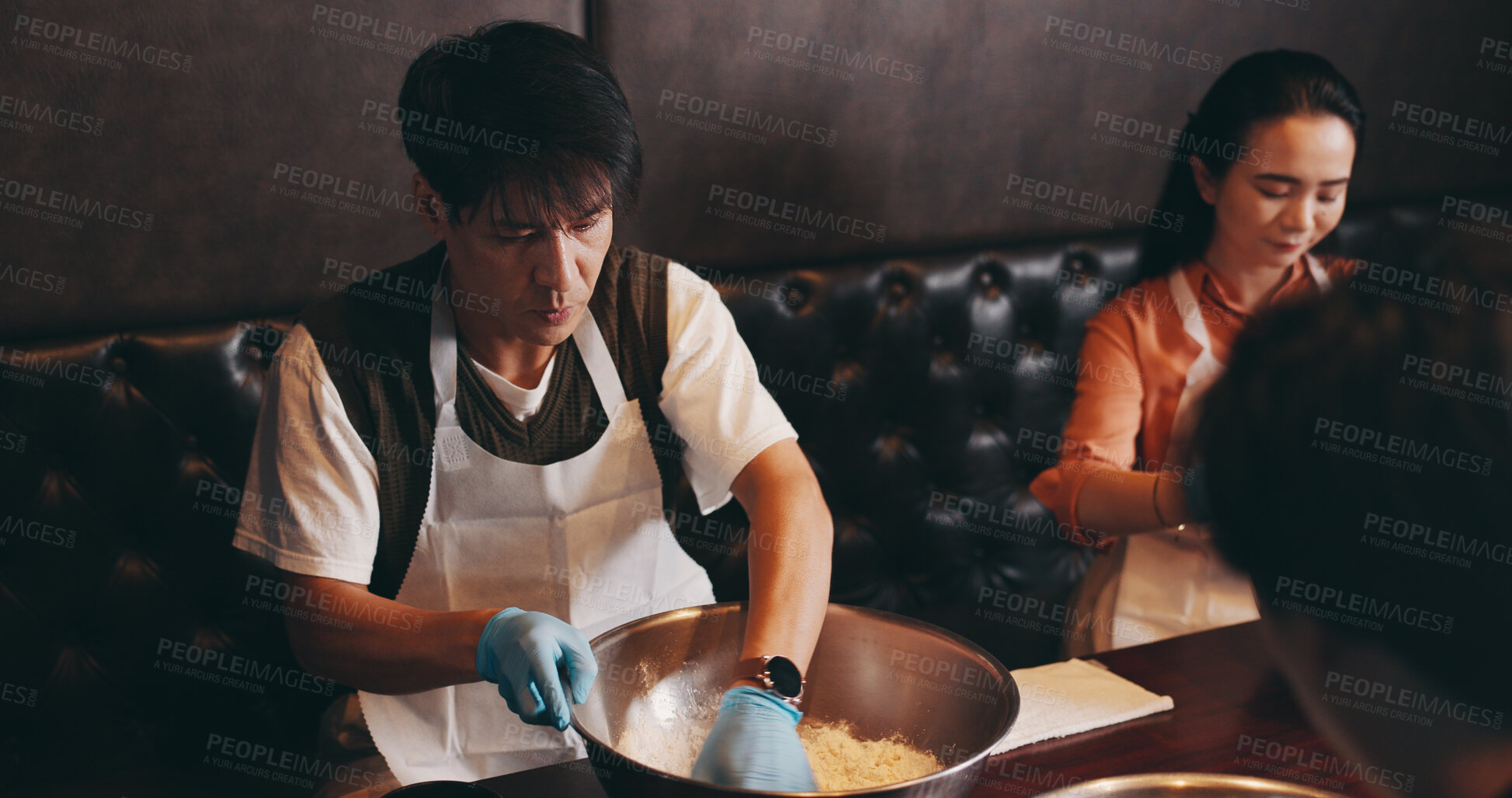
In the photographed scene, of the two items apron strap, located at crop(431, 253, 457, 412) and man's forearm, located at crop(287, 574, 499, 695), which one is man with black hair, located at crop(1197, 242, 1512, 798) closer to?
man's forearm, located at crop(287, 574, 499, 695)

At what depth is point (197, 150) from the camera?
5.63 ft

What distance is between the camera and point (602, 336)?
1.56m

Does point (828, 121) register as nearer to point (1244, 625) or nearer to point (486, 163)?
point (486, 163)

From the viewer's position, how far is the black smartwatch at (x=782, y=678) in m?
1.08

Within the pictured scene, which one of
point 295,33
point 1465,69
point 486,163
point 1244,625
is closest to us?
point 486,163

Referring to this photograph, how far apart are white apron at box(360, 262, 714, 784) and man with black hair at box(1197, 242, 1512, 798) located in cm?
114

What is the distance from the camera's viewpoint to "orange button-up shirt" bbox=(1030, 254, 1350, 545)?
1.91 m

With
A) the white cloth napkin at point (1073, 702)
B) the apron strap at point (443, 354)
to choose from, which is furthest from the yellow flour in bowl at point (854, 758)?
the apron strap at point (443, 354)

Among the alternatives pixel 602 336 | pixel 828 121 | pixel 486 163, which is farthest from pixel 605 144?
pixel 828 121

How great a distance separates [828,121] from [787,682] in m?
1.41

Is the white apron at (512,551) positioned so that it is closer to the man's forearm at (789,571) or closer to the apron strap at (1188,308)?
the man's forearm at (789,571)

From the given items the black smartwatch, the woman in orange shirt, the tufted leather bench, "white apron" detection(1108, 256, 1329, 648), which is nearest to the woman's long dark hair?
the woman in orange shirt

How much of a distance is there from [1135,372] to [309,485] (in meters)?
1.49

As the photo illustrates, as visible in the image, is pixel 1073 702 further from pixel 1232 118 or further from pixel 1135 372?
pixel 1232 118
